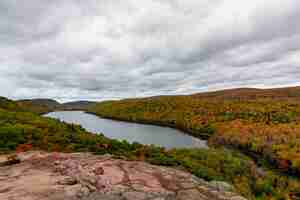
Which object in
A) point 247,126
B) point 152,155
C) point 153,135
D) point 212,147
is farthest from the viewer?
point 153,135

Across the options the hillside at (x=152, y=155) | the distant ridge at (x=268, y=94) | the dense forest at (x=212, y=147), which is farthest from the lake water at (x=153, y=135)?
the distant ridge at (x=268, y=94)

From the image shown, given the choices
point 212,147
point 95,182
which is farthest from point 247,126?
point 95,182

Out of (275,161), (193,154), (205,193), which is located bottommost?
(275,161)

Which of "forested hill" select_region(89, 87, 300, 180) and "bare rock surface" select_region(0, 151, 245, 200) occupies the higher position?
"bare rock surface" select_region(0, 151, 245, 200)

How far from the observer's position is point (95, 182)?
20.7ft

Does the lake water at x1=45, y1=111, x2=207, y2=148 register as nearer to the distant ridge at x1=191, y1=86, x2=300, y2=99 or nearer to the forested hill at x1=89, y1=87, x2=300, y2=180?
the forested hill at x1=89, y1=87, x2=300, y2=180

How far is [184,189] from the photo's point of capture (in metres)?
6.57

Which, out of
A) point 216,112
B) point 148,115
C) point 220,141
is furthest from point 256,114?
point 148,115

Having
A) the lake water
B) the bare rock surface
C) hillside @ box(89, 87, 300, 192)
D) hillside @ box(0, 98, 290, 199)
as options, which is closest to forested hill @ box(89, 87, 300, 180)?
hillside @ box(89, 87, 300, 192)

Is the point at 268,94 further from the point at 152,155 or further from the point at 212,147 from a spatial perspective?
the point at 152,155

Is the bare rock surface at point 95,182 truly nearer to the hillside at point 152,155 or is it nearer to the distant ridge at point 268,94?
the hillside at point 152,155

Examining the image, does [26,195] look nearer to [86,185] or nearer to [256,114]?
[86,185]

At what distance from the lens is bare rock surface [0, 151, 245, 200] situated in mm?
5555

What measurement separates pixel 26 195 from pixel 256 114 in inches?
2170
